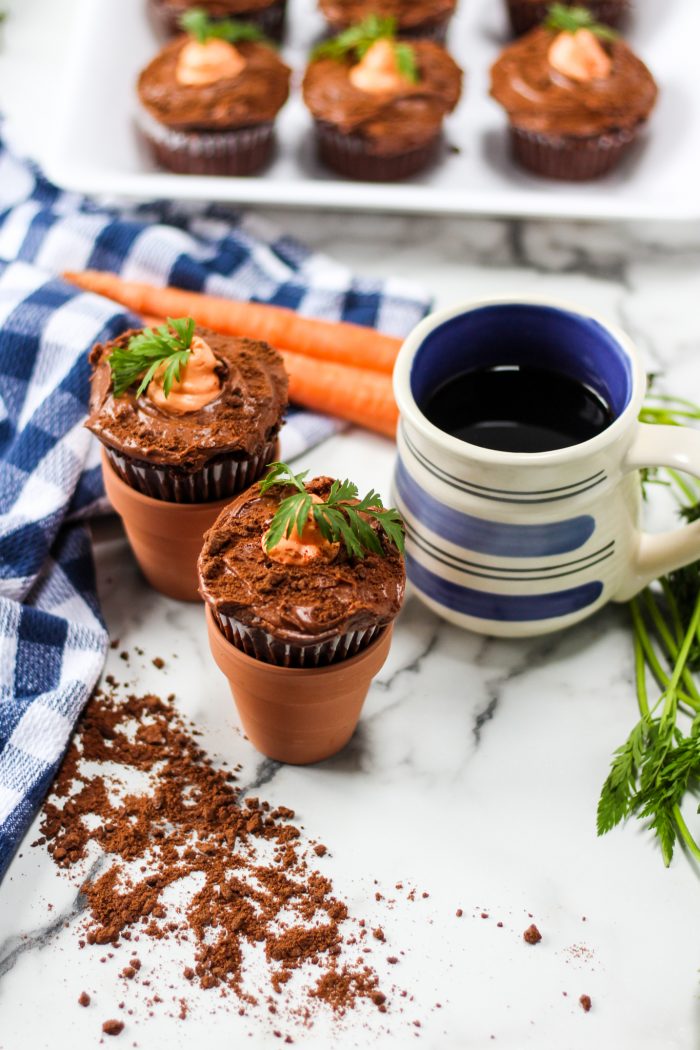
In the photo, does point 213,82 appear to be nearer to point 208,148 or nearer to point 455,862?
point 208,148

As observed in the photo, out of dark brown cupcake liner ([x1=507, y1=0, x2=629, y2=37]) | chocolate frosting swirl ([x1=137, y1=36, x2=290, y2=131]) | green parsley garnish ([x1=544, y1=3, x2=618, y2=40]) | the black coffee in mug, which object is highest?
green parsley garnish ([x1=544, y1=3, x2=618, y2=40])

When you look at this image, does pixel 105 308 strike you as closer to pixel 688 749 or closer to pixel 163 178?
pixel 163 178

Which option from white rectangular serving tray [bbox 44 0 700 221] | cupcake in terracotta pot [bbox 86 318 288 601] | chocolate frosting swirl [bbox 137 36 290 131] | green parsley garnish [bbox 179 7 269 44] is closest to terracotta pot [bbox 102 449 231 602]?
cupcake in terracotta pot [bbox 86 318 288 601]

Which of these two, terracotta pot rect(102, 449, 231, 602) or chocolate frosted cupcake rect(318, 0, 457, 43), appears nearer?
terracotta pot rect(102, 449, 231, 602)

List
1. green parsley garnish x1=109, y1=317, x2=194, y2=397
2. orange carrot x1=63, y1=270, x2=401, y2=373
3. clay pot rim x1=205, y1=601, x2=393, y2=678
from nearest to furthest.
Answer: clay pot rim x1=205, y1=601, x2=393, y2=678
green parsley garnish x1=109, y1=317, x2=194, y2=397
orange carrot x1=63, y1=270, x2=401, y2=373

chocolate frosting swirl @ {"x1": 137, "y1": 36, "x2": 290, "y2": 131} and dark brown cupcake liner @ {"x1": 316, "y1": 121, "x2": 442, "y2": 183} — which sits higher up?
chocolate frosting swirl @ {"x1": 137, "y1": 36, "x2": 290, "y2": 131}

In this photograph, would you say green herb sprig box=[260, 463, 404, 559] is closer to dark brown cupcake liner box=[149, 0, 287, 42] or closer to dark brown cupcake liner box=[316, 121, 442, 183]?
dark brown cupcake liner box=[316, 121, 442, 183]

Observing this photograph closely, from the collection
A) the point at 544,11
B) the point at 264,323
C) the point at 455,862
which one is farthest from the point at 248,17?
the point at 455,862
